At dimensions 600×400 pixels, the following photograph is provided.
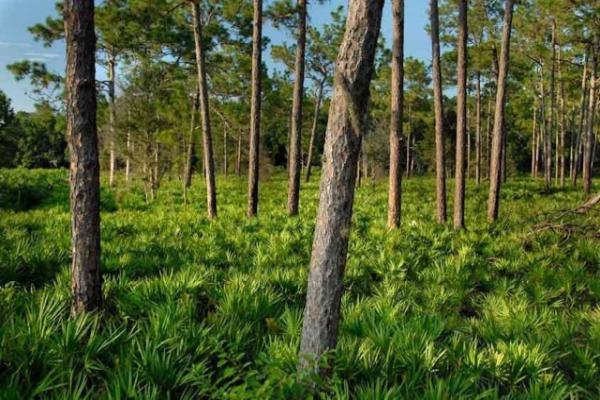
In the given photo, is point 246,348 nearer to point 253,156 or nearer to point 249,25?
point 253,156

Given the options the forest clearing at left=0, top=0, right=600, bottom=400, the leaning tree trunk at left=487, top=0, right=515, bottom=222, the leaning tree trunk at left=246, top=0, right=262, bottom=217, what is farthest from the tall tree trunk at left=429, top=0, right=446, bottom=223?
the leaning tree trunk at left=246, top=0, right=262, bottom=217

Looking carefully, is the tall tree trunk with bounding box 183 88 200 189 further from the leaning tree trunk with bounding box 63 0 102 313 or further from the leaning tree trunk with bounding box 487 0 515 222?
the leaning tree trunk with bounding box 63 0 102 313

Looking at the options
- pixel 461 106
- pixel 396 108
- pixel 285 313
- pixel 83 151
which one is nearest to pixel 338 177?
pixel 285 313

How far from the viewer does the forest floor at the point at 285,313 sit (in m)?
3.53

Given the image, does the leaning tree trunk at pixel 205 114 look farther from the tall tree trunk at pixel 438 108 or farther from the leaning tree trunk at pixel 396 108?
the tall tree trunk at pixel 438 108

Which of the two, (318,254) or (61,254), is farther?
(61,254)

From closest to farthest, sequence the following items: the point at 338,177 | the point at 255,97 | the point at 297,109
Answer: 1. the point at 338,177
2. the point at 255,97
3. the point at 297,109

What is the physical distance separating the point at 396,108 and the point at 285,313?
9183mm

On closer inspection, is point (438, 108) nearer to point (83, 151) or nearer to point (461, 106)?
point (461, 106)

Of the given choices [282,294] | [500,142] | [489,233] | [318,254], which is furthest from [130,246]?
[500,142]

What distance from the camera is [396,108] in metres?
12.7

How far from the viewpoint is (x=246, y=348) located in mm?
4402

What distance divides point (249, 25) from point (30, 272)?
19.8 meters

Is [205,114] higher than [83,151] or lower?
higher
